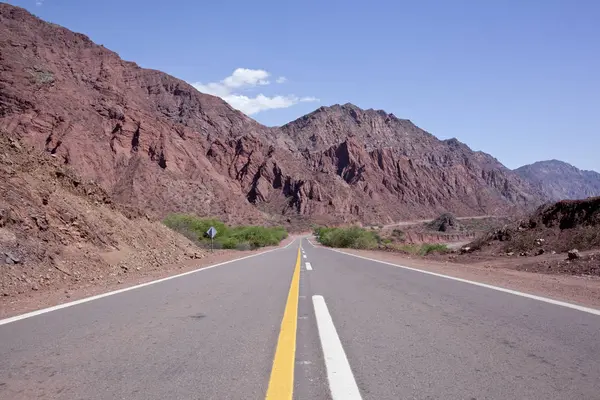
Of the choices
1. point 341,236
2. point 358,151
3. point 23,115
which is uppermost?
point 358,151

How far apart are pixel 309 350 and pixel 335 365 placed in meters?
0.62

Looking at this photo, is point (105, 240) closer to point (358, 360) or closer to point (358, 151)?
point (358, 360)

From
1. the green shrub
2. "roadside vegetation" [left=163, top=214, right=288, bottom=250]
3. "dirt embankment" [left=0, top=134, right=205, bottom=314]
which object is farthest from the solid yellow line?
the green shrub

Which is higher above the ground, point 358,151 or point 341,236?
point 358,151

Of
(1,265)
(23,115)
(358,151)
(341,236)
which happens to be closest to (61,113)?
(23,115)

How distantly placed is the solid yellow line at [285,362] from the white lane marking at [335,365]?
33 cm

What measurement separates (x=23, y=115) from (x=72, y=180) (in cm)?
6307

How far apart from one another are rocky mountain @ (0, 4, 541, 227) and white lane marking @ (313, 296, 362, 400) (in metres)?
16.2

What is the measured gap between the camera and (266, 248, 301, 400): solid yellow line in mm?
3603

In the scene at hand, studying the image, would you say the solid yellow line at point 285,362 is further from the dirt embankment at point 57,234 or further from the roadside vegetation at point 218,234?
the roadside vegetation at point 218,234

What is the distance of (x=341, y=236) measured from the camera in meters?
54.8

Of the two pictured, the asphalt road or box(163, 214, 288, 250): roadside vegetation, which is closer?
the asphalt road

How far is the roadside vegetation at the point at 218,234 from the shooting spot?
3919cm

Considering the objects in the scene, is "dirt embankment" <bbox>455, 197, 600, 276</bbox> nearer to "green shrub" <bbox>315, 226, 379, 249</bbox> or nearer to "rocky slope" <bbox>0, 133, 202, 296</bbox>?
"rocky slope" <bbox>0, 133, 202, 296</bbox>
